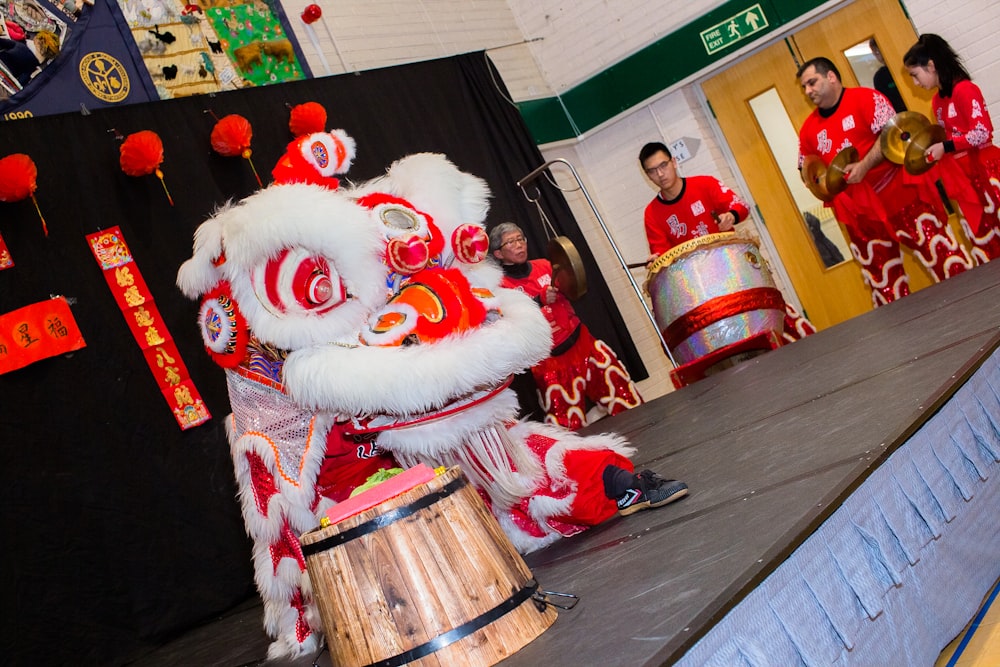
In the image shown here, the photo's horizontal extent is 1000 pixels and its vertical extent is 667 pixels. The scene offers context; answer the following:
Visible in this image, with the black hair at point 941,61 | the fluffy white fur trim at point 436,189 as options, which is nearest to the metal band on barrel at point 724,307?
the black hair at point 941,61

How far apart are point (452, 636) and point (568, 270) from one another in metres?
2.83

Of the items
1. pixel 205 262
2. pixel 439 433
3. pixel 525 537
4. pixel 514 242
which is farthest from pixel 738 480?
pixel 514 242

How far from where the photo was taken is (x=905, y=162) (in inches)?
159

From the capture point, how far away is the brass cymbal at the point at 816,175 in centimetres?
437

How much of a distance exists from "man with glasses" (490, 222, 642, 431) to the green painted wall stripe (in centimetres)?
220

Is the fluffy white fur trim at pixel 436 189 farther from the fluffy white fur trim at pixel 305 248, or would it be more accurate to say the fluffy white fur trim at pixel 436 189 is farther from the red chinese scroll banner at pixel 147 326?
the red chinese scroll banner at pixel 147 326

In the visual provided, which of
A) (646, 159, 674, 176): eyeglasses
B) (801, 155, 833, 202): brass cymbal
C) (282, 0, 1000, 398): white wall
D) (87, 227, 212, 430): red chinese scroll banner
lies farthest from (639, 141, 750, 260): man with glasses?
(87, 227, 212, 430): red chinese scroll banner

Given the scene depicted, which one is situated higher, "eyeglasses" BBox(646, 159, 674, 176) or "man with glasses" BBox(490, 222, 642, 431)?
"eyeglasses" BBox(646, 159, 674, 176)

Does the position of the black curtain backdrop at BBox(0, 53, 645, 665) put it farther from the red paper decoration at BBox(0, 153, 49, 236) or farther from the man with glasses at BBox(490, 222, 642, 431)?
the man with glasses at BBox(490, 222, 642, 431)

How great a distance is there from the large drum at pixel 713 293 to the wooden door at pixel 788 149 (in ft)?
7.34

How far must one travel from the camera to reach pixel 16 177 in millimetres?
3453

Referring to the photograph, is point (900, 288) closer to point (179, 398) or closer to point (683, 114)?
point (683, 114)

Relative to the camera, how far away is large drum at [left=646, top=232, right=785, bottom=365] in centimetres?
388

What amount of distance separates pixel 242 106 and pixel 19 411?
1.85m
